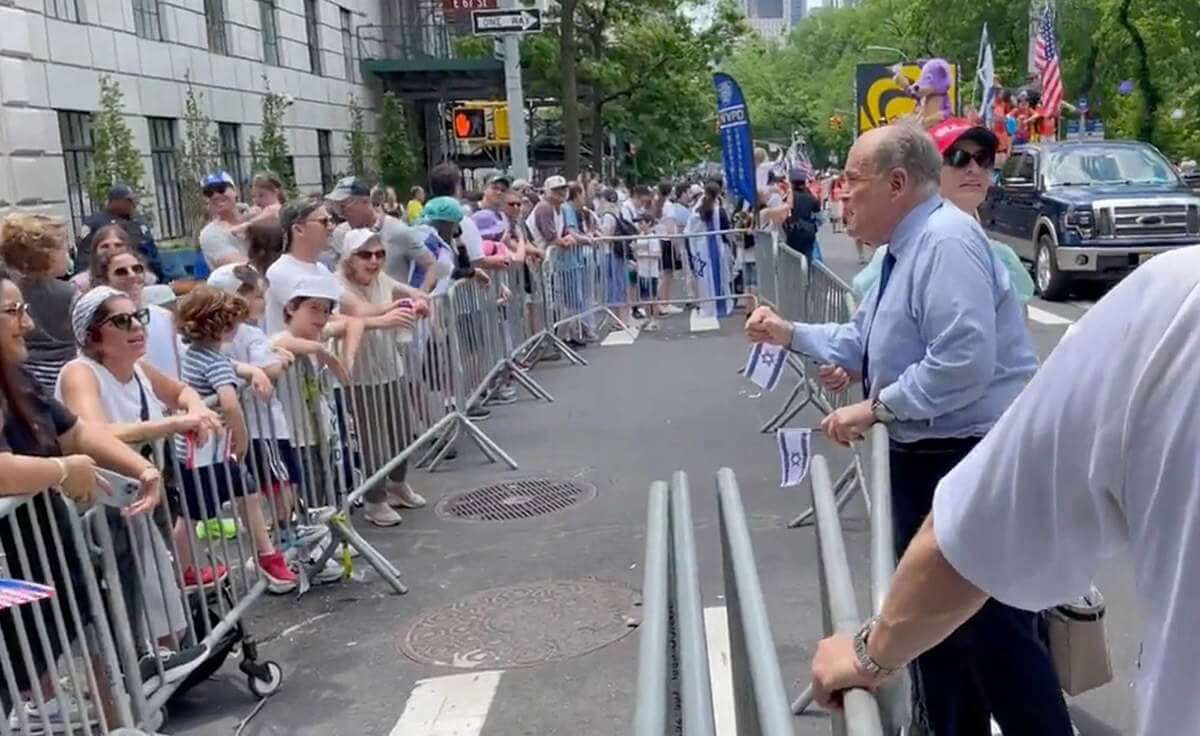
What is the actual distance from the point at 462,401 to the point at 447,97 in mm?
24158

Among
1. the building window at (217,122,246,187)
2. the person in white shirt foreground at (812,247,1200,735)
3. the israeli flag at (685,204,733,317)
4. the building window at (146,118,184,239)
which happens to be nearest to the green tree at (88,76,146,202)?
the building window at (146,118,184,239)

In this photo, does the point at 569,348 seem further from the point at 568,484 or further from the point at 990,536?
the point at 990,536

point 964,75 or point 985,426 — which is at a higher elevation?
point 964,75

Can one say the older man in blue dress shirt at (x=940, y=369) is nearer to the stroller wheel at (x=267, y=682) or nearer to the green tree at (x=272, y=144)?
the stroller wheel at (x=267, y=682)

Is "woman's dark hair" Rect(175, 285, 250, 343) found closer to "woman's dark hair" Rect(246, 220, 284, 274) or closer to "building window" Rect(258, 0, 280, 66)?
"woman's dark hair" Rect(246, 220, 284, 274)

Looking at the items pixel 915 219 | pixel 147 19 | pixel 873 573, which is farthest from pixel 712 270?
pixel 873 573

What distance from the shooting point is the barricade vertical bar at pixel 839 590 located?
5.24 feet

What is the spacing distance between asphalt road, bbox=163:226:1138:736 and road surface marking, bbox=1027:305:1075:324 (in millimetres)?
5265

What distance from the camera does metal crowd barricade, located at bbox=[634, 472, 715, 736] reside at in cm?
159

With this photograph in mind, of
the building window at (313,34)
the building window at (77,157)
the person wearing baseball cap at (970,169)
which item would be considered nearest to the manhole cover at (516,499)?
the person wearing baseball cap at (970,169)

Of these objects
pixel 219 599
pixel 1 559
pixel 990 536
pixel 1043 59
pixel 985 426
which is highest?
pixel 1043 59

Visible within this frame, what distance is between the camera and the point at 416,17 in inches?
1238

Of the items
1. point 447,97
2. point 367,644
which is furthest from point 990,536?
point 447,97

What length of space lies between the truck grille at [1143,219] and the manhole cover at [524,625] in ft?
38.0
